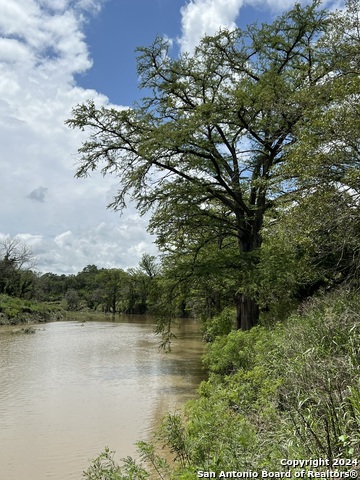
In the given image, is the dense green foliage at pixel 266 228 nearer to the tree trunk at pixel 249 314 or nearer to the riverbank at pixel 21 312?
the tree trunk at pixel 249 314

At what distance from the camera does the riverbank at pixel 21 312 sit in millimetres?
42966

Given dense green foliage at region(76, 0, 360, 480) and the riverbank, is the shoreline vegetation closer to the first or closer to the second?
dense green foliage at region(76, 0, 360, 480)

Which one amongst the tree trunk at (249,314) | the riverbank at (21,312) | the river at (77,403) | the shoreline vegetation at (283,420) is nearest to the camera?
the shoreline vegetation at (283,420)

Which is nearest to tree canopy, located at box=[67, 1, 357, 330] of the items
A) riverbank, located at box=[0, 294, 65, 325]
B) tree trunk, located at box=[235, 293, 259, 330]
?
tree trunk, located at box=[235, 293, 259, 330]

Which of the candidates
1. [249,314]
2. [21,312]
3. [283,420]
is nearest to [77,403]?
[249,314]

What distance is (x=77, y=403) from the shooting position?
37.0ft

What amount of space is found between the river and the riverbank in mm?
23286

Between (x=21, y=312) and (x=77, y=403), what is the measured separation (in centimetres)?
3905

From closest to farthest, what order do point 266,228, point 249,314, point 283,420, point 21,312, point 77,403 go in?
point 283,420, point 77,403, point 266,228, point 249,314, point 21,312

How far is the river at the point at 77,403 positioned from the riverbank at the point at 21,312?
23.3 meters

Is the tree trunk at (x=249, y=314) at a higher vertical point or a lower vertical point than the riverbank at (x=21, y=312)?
higher

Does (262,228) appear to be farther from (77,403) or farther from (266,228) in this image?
(77,403)

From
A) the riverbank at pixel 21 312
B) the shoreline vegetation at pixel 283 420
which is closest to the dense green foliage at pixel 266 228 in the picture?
the shoreline vegetation at pixel 283 420

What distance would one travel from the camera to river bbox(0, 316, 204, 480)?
744 cm
